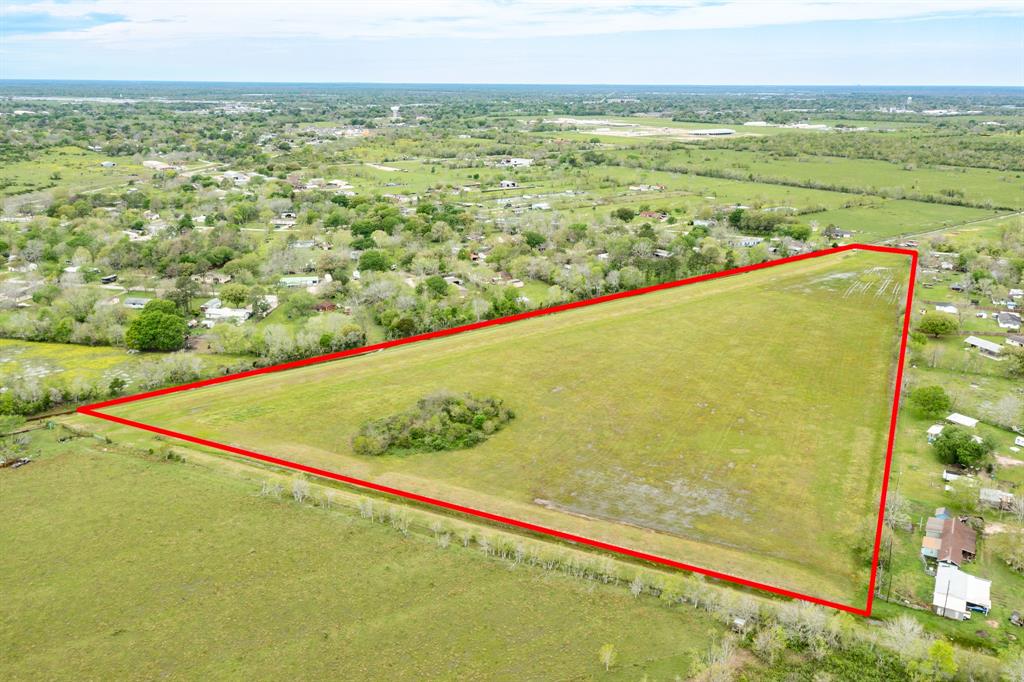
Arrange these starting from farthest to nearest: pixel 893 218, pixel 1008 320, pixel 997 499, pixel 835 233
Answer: pixel 893 218 → pixel 835 233 → pixel 1008 320 → pixel 997 499

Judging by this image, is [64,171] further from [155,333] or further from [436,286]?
[436,286]

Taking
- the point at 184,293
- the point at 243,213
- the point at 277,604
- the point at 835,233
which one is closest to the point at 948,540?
the point at 277,604

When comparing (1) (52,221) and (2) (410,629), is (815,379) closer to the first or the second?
(2) (410,629)

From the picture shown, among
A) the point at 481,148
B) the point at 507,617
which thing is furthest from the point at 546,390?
the point at 481,148

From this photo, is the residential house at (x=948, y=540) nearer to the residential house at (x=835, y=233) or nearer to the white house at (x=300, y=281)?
the white house at (x=300, y=281)

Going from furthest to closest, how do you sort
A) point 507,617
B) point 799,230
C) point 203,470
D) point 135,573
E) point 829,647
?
point 799,230 → point 203,470 → point 135,573 → point 507,617 → point 829,647

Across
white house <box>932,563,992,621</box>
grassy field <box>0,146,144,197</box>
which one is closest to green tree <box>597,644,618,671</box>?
white house <box>932,563,992,621</box>

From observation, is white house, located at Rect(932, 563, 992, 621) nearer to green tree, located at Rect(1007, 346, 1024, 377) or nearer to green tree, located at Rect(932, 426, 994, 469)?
green tree, located at Rect(932, 426, 994, 469)
